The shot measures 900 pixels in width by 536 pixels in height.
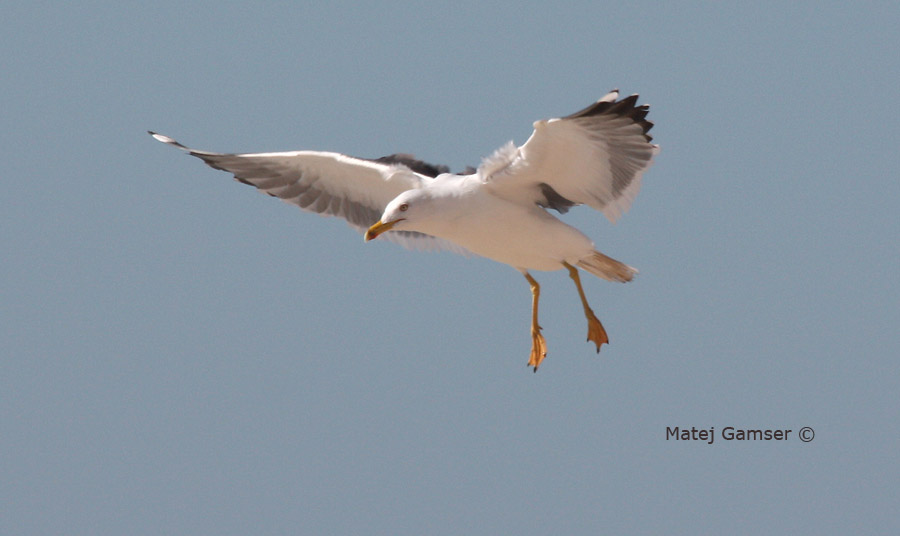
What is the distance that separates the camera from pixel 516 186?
9.39 m

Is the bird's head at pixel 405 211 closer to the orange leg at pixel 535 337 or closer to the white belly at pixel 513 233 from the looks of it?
the white belly at pixel 513 233

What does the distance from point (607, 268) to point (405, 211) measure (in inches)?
73.4

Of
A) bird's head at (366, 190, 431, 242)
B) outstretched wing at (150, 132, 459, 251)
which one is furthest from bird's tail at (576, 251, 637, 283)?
bird's head at (366, 190, 431, 242)

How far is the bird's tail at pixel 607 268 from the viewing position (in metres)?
9.88

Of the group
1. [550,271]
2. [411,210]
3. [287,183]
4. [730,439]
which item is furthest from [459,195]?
[730,439]

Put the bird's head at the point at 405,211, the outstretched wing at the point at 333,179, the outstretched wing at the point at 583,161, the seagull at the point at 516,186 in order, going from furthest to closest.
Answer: the outstretched wing at the point at 333,179 → the bird's head at the point at 405,211 → the seagull at the point at 516,186 → the outstretched wing at the point at 583,161

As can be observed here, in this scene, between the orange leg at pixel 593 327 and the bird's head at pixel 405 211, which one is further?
the orange leg at pixel 593 327

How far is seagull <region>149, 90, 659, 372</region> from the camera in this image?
8867 mm

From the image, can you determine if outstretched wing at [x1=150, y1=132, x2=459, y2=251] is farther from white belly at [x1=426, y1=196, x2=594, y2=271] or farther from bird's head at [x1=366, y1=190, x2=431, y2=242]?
white belly at [x1=426, y1=196, x2=594, y2=271]

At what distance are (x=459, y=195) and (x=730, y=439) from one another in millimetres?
2953

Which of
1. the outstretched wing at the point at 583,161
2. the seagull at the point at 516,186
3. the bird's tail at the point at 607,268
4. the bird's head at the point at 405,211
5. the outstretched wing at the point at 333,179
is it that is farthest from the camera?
the outstretched wing at the point at 333,179

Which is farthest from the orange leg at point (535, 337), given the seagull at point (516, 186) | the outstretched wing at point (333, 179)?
the outstretched wing at point (333, 179)

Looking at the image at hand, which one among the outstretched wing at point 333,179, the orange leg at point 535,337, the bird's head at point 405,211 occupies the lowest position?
the orange leg at point 535,337

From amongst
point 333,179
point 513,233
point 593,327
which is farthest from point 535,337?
point 333,179
